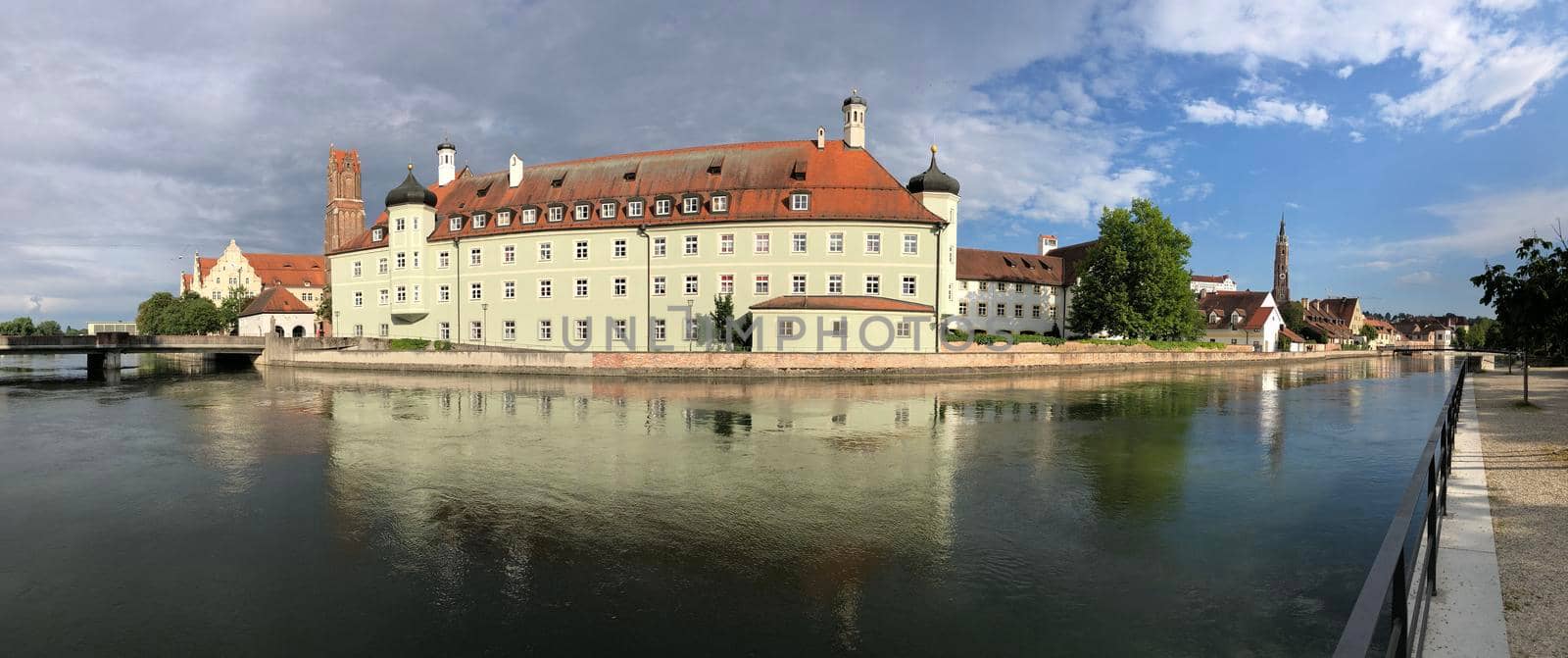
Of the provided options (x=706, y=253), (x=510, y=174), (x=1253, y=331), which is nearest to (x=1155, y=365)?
(x=706, y=253)

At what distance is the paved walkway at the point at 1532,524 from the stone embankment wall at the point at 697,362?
22090 millimetres

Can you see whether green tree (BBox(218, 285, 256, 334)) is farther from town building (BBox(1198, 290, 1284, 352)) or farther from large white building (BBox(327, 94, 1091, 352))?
town building (BBox(1198, 290, 1284, 352))

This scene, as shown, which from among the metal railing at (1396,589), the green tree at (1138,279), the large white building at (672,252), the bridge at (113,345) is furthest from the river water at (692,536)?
the green tree at (1138,279)

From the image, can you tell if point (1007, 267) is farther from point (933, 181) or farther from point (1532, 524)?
point (1532, 524)

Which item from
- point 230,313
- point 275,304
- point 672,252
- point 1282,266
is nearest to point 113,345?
point 275,304

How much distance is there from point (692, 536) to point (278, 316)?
73753 millimetres

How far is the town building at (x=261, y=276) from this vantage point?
97.1 metres

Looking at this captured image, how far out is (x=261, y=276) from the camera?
97.6m

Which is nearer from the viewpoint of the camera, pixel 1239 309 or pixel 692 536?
pixel 692 536

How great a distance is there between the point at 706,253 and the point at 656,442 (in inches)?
1142

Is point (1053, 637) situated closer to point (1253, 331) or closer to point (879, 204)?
point (879, 204)

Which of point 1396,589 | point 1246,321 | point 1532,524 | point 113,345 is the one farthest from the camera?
point 1246,321

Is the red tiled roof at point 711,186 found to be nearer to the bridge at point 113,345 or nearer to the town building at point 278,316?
the bridge at point 113,345

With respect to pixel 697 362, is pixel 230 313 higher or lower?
higher
